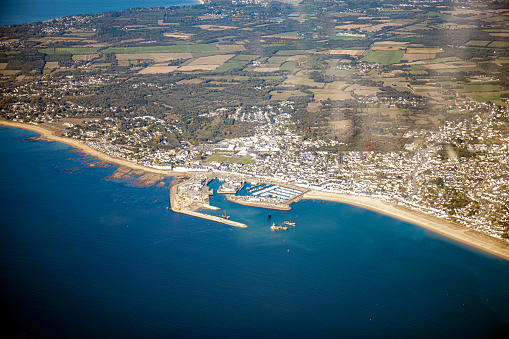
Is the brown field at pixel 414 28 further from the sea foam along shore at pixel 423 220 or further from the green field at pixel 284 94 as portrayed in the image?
the sea foam along shore at pixel 423 220

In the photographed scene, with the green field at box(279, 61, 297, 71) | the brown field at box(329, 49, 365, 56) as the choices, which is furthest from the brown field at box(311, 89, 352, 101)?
the brown field at box(329, 49, 365, 56)

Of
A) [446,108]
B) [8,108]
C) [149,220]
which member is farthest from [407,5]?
[149,220]

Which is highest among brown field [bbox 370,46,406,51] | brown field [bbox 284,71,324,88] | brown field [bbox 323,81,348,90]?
brown field [bbox 370,46,406,51]

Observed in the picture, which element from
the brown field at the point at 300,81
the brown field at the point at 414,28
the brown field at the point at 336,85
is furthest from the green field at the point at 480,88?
the brown field at the point at 414,28

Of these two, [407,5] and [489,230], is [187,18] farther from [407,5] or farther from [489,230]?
[489,230]

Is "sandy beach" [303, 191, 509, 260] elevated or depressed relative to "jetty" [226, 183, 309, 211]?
depressed

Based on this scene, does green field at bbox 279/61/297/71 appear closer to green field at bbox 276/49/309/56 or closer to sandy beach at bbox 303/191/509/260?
green field at bbox 276/49/309/56
